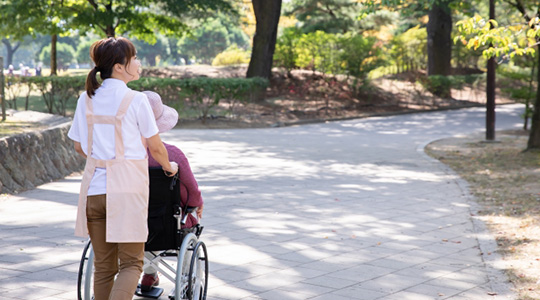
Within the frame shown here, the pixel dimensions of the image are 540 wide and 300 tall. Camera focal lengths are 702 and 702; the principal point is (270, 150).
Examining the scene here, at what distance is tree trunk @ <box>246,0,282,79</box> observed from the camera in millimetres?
26125

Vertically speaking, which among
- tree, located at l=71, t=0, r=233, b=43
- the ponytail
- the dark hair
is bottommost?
the ponytail

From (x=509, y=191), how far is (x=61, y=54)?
9047cm

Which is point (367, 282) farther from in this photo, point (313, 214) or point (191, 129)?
point (191, 129)

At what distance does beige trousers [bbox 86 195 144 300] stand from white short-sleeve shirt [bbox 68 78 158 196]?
4.5 inches

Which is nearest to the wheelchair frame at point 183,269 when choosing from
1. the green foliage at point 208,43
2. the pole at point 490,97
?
the pole at point 490,97

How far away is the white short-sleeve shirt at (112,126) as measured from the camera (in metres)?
3.56

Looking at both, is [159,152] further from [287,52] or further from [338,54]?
[287,52]

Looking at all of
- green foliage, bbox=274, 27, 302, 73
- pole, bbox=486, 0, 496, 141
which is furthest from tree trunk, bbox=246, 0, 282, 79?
pole, bbox=486, 0, 496, 141

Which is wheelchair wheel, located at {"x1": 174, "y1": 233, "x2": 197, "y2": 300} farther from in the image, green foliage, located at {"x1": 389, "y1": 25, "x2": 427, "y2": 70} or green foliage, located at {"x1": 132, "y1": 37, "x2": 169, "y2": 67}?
green foliage, located at {"x1": 132, "y1": 37, "x2": 169, "y2": 67}

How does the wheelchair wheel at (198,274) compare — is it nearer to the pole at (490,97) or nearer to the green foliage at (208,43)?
the pole at (490,97)

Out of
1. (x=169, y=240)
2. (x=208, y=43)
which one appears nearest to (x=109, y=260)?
(x=169, y=240)

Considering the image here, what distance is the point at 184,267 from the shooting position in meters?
4.25

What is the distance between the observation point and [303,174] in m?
A: 11.4

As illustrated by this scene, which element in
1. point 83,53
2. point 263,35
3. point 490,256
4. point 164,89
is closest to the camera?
point 490,256
